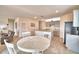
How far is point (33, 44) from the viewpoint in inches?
70.4

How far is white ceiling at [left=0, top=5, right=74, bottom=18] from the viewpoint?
5.71ft

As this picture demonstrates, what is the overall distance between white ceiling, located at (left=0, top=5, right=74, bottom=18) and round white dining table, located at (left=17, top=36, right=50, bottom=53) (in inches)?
18.5

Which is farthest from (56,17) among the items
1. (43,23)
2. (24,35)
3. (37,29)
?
(24,35)

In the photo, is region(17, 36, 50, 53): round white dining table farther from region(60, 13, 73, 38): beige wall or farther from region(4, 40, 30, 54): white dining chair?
region(60, 13, 73, 38): beige wall

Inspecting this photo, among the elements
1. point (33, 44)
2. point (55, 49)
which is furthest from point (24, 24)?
point (55, 49)

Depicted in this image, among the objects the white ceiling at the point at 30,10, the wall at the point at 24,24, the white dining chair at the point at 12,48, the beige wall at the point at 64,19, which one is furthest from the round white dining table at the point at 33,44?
the white ceiling at the point at 30,10

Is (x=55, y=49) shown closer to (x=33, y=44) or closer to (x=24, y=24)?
(x=33, y=44)

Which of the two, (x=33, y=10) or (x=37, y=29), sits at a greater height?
(x=33, y=10)

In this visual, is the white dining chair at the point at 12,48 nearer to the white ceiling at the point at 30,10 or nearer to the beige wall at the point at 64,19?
the white ceiling at the point at 30,10

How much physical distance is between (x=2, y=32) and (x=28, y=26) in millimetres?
505

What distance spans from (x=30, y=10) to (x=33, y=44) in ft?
2.13

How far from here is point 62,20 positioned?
195cm

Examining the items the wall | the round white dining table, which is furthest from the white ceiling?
the round white dining table
